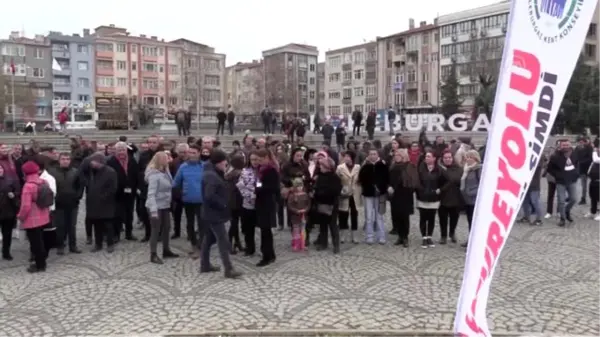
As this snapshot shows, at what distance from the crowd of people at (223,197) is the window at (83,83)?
292 ft

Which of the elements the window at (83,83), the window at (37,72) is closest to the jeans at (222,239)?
the window at (37,72)

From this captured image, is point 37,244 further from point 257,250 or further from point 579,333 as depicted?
point 579,333

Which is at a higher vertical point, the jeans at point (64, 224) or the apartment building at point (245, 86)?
the apartment building at point (245, 86)

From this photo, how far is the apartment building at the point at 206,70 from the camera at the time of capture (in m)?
98.2

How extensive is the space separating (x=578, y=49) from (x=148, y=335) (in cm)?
478

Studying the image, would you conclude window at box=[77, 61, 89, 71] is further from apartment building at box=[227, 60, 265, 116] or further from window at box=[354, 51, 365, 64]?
window at box=[354, 51, 365, 64]

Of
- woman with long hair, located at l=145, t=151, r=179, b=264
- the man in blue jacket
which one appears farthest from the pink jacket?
the man in blue jacket

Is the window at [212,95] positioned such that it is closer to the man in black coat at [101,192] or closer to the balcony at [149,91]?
the balcony at [149,91]

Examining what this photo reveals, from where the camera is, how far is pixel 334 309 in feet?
21.1

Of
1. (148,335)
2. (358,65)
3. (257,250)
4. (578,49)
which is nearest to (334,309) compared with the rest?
(148,335)

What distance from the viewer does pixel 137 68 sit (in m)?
97.4

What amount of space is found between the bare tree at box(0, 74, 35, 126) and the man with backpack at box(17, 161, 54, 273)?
59.5 meters

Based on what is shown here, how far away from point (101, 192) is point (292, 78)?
9248cm

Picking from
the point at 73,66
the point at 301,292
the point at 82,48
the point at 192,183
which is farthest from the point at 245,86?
the point at 301,292
